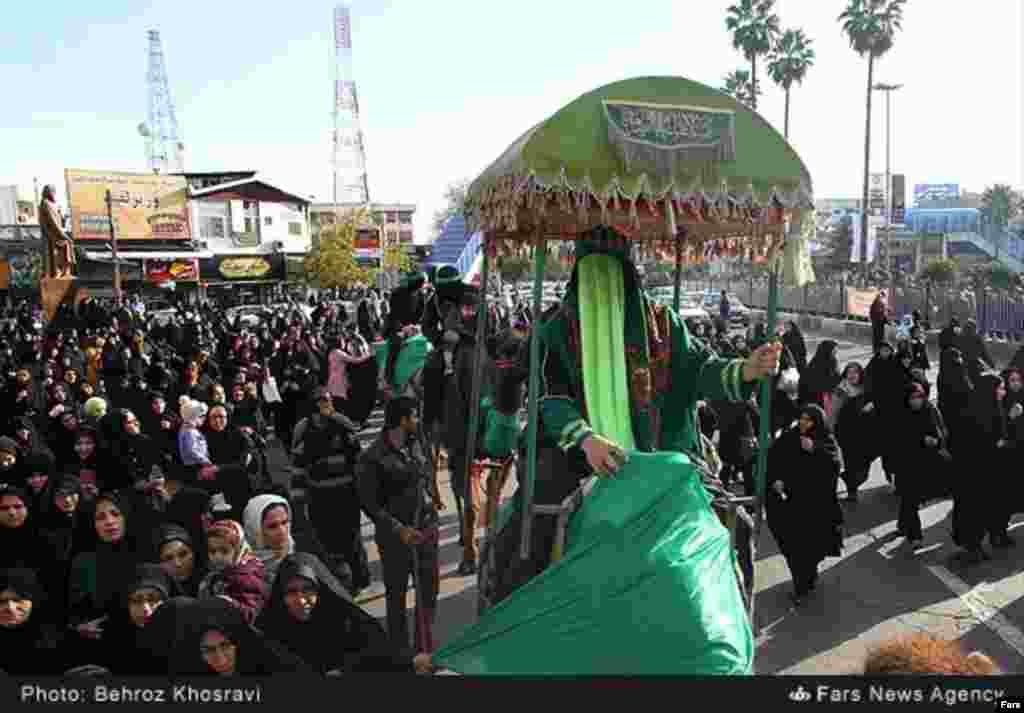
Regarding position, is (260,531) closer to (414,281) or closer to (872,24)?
(414,281)

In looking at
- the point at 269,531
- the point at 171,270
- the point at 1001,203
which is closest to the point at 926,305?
the point at 269,531

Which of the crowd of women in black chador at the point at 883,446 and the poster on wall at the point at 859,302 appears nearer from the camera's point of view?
the crowd of women in black chador at the point at 883,446

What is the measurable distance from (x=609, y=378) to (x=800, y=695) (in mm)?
1767

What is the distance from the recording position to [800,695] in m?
2.49

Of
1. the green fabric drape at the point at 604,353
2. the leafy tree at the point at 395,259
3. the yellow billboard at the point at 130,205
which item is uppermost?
the yellow billboard at the point at 130,205

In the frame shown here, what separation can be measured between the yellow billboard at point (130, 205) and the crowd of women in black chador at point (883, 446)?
38.4 metres

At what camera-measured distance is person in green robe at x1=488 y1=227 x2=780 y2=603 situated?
3799 millimetres

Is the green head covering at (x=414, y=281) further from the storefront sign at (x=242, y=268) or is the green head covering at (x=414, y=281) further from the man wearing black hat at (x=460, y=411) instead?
the storefront sign at (x=242, y=268)

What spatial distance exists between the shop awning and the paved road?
121 ft

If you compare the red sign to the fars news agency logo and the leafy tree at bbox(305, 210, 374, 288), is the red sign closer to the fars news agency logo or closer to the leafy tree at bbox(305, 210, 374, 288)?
the leafy tree at bbox(305, 210, 374, 288)

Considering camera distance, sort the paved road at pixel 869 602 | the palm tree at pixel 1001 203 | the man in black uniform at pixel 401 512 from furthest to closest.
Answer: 1. the palm tree at pixel 1001 203
2. the paved road at pixel 869 602
3. the man in black uniform at pixel 401 512

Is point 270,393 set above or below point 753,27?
below

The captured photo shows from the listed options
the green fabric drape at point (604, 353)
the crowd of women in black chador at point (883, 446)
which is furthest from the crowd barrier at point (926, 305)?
the green fabric drape at point (604, 353)

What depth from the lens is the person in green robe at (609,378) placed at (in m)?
3.80
